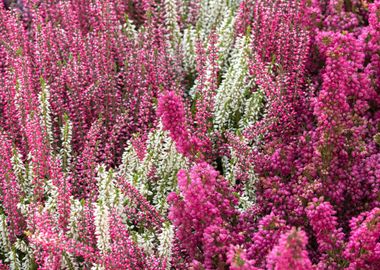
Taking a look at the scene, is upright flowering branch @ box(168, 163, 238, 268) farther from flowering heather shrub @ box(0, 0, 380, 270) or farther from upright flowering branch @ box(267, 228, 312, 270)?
upright flowering branch @ box(267, 228, 312, 270)

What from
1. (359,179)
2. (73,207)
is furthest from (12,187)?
(359,179)

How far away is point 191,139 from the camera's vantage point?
3.54 m

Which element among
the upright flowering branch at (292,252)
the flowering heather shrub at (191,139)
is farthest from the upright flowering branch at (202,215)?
the upright flowering branch at (292,252)

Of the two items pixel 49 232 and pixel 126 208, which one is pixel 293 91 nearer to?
pixel 126 208

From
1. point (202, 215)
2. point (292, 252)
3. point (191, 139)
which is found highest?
point (292, 252)

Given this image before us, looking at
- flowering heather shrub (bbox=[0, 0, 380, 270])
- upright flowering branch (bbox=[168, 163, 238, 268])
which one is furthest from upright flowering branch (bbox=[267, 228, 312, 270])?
upright flowering branch (bbox=[168, 163, 238, 268])

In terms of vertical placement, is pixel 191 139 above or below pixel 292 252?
below

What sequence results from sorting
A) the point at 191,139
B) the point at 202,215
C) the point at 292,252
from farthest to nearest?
1. the point at 191,139
2. the point at 202,215
3. the point at 292,252

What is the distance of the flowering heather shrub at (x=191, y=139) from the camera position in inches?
126

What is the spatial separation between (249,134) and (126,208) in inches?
35.8

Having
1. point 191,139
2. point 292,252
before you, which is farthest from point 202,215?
point 292,252

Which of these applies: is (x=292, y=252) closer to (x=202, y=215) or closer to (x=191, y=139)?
(x=202, y=215)

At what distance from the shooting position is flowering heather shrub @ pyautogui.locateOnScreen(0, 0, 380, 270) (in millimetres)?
3188

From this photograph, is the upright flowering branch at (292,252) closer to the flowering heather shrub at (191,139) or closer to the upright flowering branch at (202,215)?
the flowering heather shrub at (191,139)
